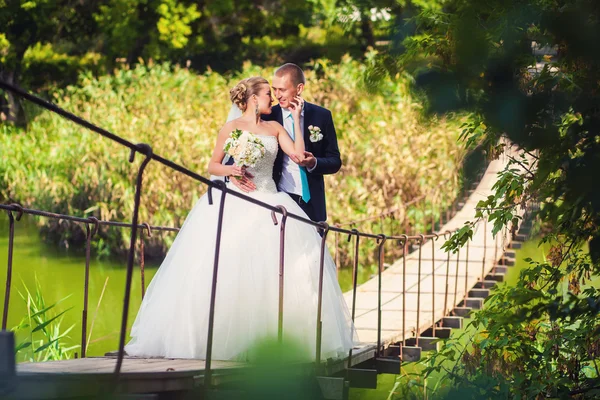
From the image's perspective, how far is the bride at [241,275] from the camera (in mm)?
3705

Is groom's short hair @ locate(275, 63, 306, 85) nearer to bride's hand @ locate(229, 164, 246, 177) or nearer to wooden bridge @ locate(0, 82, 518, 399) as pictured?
bride's hand @ locate(229, 164, 246, 177)

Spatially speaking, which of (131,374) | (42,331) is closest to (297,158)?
(131,374)

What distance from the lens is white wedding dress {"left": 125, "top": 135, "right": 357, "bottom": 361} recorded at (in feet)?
12.1

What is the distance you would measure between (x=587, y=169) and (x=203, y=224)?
2.89m

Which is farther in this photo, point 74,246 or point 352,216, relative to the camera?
point 74,246

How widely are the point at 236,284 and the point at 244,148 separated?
58cm

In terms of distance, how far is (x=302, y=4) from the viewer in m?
1.39

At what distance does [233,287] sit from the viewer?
380 cm

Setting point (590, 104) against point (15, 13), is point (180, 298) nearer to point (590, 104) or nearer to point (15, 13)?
point (590, 104)

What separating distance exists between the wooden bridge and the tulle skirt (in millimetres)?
145

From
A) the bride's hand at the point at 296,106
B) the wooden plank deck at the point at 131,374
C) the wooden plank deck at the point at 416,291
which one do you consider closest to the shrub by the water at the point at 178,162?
the wooden plank deck at the point at 416,291

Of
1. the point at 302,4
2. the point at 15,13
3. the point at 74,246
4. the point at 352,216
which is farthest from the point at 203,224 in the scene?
the point at 15,13

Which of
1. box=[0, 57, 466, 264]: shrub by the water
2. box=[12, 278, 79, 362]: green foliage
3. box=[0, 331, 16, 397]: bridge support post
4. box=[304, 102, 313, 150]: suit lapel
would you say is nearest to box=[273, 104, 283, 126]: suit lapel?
box=[304, 102, 313, 150]: suit lapel

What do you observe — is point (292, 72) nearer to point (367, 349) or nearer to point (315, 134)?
point (315, 134)
